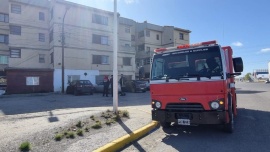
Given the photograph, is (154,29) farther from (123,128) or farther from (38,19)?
(123,128)

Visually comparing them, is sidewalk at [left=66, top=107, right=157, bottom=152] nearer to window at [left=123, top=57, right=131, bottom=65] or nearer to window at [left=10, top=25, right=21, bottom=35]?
window at [left=123, top=57, right=131, bottom=65]

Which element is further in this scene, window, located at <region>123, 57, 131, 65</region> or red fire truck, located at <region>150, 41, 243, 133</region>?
window, located at <region>123, 57, 131, 65</region>

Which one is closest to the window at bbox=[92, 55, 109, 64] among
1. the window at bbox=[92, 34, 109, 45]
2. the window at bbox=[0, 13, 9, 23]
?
the window at bbox=[92, 34, 109, 45]

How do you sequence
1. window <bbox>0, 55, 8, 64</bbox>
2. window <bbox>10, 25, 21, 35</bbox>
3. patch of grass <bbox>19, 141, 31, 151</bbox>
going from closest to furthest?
patch of grass <bbox>19, 141, 31, 151</bbox> < window <bbox>10, 25, 21, 35</bbox> < window <bbox>0, 55, 8, 64</bbox>

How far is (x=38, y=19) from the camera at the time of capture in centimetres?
3297

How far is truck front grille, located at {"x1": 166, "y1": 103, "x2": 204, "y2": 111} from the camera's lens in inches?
235

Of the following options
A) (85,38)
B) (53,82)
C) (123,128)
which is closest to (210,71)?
(123,128)

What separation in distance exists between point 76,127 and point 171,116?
115 inches

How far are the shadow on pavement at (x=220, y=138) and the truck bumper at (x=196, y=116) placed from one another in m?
0.52

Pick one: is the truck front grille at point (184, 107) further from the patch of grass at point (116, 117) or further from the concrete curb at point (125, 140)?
the patch of grass at point (116, 117)

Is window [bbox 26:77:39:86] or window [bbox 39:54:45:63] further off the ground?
window [bbox 39:54:45:63]

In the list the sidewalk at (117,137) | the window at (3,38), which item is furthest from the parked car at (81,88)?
the window at (3,38)

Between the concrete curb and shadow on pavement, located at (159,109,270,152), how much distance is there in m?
0.66

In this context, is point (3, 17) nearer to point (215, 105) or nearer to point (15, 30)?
point (15, 30)
